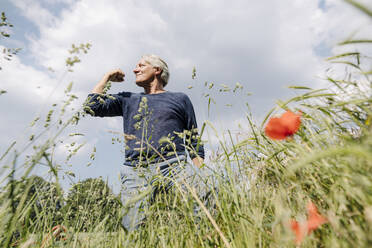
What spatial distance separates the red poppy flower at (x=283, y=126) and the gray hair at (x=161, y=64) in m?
3.52

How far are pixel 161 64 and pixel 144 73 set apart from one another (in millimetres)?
418

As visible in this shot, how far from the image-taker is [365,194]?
61 centimetres

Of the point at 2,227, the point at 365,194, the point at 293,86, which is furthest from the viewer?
the point at 293,86

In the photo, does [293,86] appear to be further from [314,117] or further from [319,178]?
[319,178]

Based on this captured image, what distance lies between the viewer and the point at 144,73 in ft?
13.3

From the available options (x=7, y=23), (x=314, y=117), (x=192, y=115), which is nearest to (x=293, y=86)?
(x=314, y=117)

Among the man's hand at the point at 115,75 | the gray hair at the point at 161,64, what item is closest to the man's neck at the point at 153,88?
the gray hair at the point at 161,64

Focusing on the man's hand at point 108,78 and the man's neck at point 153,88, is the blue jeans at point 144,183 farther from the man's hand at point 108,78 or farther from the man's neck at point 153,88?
the man's neck at point 153,88

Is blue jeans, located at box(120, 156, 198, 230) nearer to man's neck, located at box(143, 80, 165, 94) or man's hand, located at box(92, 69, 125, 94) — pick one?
man's hand, located at box(92, 69, 125, 94)

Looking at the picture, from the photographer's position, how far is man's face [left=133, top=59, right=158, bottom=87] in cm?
405

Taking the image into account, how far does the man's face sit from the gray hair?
101 mm

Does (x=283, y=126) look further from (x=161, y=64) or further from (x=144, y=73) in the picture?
(x=161, y=64)

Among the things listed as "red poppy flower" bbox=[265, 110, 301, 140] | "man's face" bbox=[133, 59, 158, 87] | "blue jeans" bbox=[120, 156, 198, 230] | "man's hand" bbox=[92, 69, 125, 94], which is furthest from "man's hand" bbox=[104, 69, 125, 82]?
"red poppy flower" bbox=[265, 110, 301, 140]

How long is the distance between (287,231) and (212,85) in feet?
3.71
